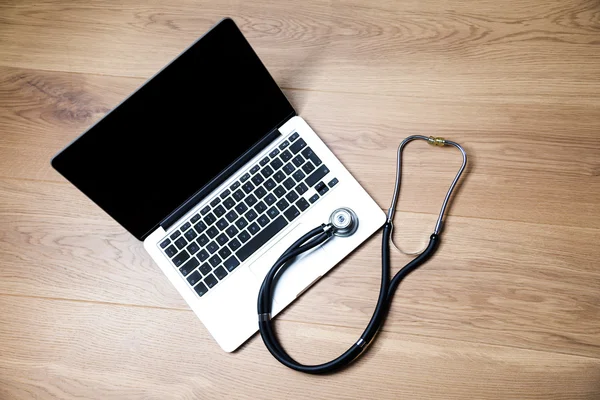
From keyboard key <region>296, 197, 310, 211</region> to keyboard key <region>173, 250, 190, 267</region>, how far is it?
20 centimetres

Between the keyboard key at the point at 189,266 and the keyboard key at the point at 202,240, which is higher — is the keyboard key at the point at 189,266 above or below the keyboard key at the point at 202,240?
below

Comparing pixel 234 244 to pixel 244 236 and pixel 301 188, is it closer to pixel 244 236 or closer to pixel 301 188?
pixel 244 236

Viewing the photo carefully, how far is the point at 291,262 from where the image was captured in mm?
817

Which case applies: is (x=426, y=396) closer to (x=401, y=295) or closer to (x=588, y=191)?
(x=401, y=295)

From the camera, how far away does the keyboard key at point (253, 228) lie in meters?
0.82

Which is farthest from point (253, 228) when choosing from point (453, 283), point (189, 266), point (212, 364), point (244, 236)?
point (453, 283)

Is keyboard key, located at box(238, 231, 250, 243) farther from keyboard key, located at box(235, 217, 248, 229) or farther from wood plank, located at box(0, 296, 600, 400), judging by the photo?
wood plank, located at box(0, 296, 600, 400)

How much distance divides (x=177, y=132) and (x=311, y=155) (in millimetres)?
227

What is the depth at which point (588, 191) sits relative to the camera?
0.82 metres

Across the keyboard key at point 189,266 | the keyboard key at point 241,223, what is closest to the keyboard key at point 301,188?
the keyboard key at point 241,223

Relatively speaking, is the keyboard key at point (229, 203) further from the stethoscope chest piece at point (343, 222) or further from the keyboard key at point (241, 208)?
the stethoscope chest piece at point (343, 222)

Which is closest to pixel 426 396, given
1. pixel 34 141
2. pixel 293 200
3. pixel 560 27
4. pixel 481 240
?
pixel 481 240

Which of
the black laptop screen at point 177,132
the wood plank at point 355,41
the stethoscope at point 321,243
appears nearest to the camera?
the black laptop screen at point 177,132

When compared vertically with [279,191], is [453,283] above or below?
below
